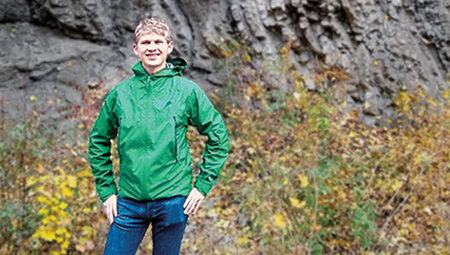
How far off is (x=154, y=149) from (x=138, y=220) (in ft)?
1.09

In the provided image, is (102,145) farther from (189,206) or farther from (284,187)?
(284,187)

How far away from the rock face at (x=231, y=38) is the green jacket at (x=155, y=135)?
4676mm

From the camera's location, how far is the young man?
1.90 m

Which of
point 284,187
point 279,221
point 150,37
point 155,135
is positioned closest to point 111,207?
point 155,135

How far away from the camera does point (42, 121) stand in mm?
6195

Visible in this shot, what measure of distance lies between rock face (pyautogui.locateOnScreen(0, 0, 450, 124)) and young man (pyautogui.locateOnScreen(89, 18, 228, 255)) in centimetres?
469

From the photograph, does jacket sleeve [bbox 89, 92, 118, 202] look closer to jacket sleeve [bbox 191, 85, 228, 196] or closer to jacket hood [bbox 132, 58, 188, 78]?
jacket hood [bbox 132, 58, 188, 78]

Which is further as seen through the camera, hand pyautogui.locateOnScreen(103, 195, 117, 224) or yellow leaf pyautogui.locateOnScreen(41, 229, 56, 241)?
yellow leaf pyautogui.locateOnScreen(41, 229, 56, 241)

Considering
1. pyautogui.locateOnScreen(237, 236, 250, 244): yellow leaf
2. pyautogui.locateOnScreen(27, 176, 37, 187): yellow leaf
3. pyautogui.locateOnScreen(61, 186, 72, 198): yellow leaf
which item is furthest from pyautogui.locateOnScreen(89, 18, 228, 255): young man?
pyautogui.locateOnScreen(237, 236, 250, 244): yellow leaf

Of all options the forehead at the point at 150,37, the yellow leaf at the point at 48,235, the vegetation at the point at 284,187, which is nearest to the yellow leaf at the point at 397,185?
the vegetation at the point at 284,187

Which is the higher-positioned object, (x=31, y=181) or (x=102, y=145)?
(x=102, y=145)

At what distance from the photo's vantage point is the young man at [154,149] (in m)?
1.90

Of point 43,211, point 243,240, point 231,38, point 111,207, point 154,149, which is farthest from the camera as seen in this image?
point 231,38

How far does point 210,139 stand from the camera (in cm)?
203
